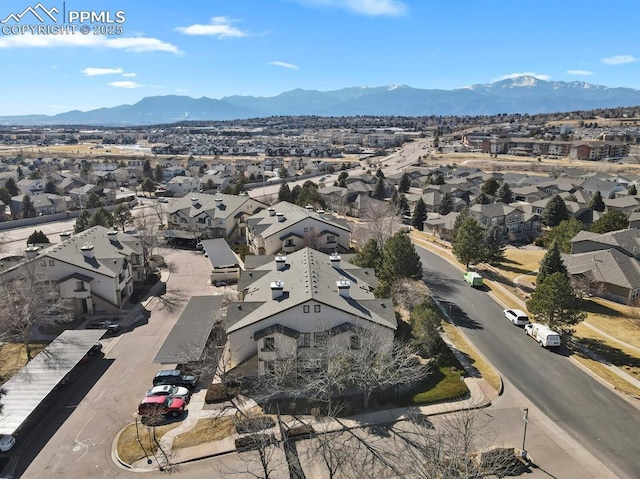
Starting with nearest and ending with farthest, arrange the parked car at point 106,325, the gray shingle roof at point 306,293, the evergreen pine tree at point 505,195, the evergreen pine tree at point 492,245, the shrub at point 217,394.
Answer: the shrub at point 217,394, the gray shingle roof at point 306,293, the parked car at point 106,325, the evergreen pine tree at point 492,245, the evergreen pine tree at point 505,195

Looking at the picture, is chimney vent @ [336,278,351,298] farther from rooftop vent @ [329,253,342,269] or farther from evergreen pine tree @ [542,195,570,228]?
evergreen pine tree @ [542,195,570,228]

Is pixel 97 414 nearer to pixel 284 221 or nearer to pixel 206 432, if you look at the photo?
pixel 206 432

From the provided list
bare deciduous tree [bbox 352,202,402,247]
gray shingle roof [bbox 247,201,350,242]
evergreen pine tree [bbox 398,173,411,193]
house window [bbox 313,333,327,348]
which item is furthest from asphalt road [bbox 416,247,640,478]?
evergreen pine tree [bbox 398,173,411,193]

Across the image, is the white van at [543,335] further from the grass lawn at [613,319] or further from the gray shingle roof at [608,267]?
the gray shingle roof at [608,267]

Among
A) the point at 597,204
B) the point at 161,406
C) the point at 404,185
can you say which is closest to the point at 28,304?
the point at 161,406

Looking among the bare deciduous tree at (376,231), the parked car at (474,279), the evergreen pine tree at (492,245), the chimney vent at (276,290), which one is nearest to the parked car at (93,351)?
the chimney vent at (276,290)
